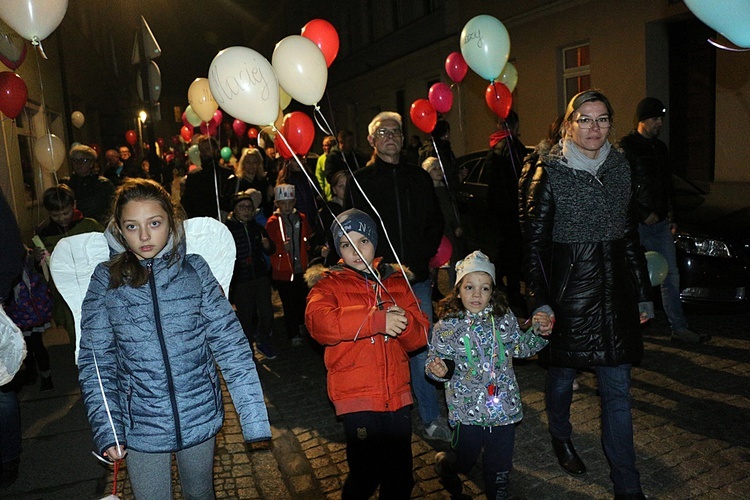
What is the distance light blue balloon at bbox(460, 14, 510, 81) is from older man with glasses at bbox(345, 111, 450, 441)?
8.32ft

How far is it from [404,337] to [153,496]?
4.37 ft

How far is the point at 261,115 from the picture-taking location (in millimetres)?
4109

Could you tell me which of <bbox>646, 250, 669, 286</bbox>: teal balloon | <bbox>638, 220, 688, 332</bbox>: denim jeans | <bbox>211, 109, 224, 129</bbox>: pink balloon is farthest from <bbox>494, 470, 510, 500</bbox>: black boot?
<bbox>211, 109, 224, 129</bbox>: pink balloon

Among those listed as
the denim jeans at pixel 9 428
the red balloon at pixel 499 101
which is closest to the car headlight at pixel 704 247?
the red balloon at pixel 499 101

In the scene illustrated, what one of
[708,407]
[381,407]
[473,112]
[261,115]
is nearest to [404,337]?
[381,407]

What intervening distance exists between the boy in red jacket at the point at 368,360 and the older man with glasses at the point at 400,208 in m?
1.16

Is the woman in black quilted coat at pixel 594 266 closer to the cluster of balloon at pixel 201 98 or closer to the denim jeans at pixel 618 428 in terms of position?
the denim jeans at pixel 618 428

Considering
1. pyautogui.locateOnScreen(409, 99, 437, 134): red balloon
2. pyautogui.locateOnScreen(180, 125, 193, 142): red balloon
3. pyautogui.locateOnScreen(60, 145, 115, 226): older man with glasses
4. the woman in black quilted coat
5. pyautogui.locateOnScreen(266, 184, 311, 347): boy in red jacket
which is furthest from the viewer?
pyautogui.locateOnScreen(180, 125, 193, 142): red balloon

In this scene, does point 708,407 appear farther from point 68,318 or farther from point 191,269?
point 68,318

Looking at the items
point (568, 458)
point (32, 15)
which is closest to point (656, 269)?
point (568, 458)

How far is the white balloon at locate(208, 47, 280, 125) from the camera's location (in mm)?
3994

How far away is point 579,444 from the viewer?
4.25 metres

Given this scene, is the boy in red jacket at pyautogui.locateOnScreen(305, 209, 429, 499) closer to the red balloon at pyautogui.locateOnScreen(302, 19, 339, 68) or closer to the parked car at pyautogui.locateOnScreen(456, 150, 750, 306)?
the red balloon at pyautogui.locateOnScreen(302, 19, 339, 68)

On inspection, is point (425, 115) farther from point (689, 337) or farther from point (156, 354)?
point (156, 354)
